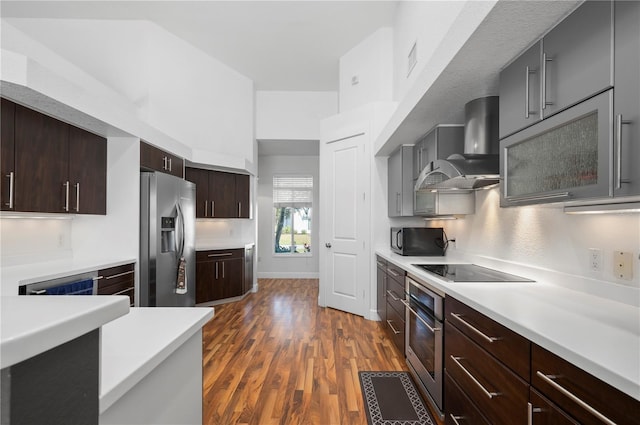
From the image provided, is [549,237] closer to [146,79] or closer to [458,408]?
[458,408]

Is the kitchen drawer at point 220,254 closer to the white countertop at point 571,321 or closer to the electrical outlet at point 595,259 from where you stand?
the white countertop at point 571,321

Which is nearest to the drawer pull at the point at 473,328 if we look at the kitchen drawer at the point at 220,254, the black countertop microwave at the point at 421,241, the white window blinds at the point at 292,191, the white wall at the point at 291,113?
the black countertop microwave at the point at 421,241

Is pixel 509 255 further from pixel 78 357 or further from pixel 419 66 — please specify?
pixel 78 357

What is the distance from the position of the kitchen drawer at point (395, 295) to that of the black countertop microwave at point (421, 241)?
0.38m

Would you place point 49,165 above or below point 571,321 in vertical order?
above

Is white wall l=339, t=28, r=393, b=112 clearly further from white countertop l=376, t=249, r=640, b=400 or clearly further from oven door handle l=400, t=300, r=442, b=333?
white countertop l=376, t=249, r=640, b=400

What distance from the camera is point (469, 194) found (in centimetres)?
313

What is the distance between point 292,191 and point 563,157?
655 cm

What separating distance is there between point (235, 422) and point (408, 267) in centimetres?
163

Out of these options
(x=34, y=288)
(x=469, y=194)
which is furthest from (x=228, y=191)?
(x=469, y=194)

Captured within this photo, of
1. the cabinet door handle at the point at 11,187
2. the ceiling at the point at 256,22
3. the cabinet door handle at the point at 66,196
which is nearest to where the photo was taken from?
the cabinet door handle at the point at 11,187

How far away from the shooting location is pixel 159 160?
4020 mm

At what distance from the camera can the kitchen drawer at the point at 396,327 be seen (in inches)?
120

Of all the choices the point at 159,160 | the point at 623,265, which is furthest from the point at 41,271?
the point at 623,265
